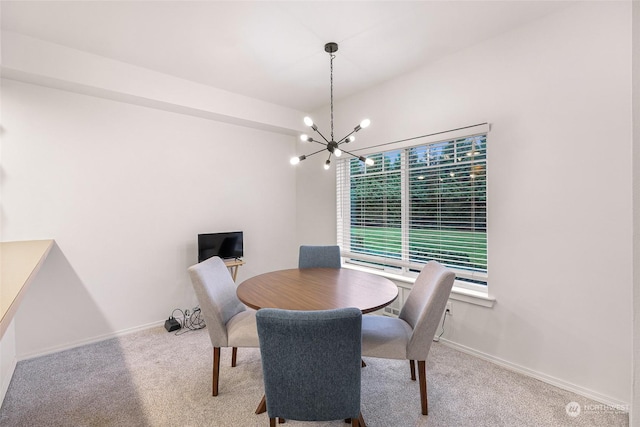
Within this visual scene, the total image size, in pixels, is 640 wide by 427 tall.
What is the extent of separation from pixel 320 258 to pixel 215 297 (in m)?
1.23

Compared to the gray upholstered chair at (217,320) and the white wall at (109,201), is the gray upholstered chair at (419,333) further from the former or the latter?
the white wall at (109,201)

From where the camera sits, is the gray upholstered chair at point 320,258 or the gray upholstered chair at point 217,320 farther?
the gray upholstered chair at point 320,258

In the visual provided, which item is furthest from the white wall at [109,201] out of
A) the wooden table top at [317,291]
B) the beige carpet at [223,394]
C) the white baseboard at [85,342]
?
the wooden table top at [317,291]

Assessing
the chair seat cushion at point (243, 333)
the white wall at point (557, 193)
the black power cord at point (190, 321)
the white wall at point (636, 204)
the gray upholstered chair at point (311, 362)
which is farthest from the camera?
the black power cord at point (190, 321)

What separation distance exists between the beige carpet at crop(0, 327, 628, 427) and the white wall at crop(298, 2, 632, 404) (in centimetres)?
30

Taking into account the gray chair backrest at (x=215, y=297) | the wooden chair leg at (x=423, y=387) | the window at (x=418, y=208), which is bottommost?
the wooden chair leg at (x=423, y=387)

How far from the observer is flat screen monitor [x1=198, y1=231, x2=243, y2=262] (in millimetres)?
3477

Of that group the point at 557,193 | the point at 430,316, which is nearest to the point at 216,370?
the point at 430,316

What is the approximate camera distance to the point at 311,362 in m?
1.32

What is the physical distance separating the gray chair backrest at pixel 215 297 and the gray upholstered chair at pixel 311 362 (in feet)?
2.69

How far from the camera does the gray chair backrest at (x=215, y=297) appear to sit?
2033 mm

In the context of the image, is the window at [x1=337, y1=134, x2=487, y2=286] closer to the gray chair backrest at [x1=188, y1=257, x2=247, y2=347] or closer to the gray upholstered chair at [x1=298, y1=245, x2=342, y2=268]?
the gray upholstered chair at [x1=298, y1=245, x2=342, y2=268]

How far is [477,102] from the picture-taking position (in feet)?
8.62

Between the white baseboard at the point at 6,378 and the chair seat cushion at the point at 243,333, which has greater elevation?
the chair seat cushion at the point at 243,333
